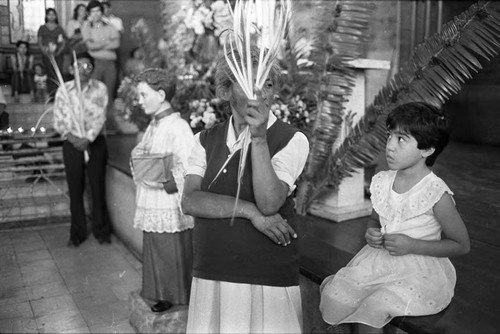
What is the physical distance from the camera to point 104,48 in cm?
823

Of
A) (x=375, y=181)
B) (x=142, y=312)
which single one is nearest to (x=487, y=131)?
(x=375, y=181)

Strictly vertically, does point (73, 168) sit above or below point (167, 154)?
below

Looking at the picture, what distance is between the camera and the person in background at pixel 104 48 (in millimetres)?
7339

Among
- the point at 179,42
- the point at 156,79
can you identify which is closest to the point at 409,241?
the point at 156,79

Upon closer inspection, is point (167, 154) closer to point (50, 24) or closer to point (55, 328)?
point (50, 24)

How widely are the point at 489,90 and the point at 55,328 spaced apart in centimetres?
328

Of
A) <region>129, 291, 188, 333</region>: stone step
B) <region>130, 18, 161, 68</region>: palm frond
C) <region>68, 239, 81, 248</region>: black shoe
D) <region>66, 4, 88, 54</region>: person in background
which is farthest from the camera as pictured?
<region>130, 18, 161, 68</region>: palm frond

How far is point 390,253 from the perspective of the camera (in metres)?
2.33

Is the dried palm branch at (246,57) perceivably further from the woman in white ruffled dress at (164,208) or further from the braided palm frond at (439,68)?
the woman in white ruffled dress at (164,208)

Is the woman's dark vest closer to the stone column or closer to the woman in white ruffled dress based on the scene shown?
the woman in white ruffled dress

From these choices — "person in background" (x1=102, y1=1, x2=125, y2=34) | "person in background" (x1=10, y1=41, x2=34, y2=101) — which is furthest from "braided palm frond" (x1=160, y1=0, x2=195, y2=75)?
"person in background" (x1=10, y1=41, x2=34, y2=101)

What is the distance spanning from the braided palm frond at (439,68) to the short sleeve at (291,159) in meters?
1.42

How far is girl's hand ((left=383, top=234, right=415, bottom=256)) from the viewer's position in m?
2.29

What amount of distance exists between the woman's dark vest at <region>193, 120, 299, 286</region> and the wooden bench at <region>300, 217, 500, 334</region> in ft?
1.87
